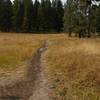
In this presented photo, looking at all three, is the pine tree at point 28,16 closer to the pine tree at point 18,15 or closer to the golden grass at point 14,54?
the pine tree at point 18,15

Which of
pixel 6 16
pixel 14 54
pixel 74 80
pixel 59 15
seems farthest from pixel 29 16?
pixel 74 80

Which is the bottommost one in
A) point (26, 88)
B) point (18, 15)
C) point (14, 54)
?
point (14, 54)


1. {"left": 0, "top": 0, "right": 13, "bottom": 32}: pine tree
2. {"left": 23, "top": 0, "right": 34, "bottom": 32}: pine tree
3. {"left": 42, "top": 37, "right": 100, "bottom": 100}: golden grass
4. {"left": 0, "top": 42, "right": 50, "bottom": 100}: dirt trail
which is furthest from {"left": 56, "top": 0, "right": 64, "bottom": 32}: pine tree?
{"left": 0, "top": 42, "right": 50, "bottom": 100}: dirt trail

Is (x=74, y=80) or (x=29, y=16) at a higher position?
(x=29, y=16)

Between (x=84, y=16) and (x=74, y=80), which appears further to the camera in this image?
(x=84, y=16)

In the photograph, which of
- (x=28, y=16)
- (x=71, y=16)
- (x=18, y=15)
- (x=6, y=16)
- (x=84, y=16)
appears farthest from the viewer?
(x=28, y=16)

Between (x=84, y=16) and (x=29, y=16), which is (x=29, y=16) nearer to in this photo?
(x=29, y=16)

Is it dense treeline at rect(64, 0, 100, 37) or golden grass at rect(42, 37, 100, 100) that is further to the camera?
dense treeline at rect(64, 0, 100, 37)

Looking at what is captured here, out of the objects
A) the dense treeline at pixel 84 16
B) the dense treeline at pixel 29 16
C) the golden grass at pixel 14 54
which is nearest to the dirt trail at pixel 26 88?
the golden grass at pixel 14 54

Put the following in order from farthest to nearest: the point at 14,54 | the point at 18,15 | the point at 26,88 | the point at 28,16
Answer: the point at 28,16, the point at 18,15, the point at 14,54, the point at 26,88

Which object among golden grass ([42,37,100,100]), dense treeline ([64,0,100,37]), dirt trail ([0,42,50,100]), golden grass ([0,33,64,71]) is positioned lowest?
golden grass ([0,33,64,71])

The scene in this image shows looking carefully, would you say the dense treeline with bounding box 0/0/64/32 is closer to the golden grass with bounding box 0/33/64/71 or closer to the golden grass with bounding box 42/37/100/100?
the golden grass with bounding box 0/33/64/71

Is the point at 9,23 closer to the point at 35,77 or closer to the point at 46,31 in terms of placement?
the point at 46,31

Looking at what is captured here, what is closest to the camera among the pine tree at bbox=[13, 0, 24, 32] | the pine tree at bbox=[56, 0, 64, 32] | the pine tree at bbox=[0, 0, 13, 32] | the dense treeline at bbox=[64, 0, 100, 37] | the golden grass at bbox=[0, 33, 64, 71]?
the golden grass at bbox=[0, 33, 64, 71]
